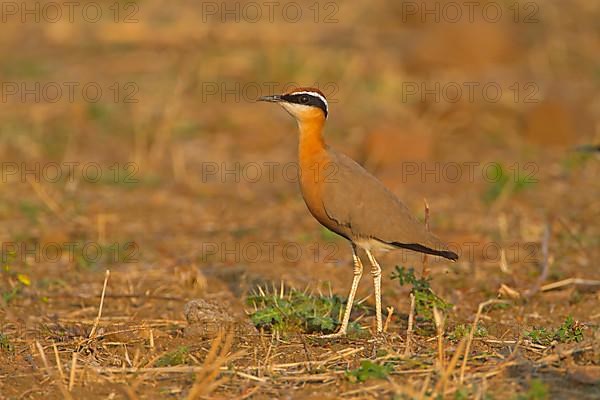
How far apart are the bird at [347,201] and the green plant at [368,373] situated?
2.81 ft

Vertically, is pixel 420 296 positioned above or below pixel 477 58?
below

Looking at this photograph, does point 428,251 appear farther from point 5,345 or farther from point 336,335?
point 5,345

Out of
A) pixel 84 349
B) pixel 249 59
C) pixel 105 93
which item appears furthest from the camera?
pixel 249 59

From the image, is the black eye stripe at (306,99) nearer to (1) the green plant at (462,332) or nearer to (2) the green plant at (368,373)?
(1) the green plant at (462,332)

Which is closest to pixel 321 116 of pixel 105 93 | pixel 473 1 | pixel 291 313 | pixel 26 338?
pixel 291 313

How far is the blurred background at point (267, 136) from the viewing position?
814 centimetres

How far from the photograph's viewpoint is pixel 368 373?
505 cm

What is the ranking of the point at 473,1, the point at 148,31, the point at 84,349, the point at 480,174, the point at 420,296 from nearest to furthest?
the point at 84,349 < the point at 420,296 < the point at 480,174 < the point at 148,31 < the point at 473,1

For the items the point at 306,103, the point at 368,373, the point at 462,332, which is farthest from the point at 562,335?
the point at 306,103

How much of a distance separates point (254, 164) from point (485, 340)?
19.0 feet

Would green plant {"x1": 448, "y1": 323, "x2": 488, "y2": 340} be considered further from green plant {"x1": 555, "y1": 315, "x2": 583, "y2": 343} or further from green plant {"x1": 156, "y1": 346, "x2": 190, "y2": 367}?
green plant {"x1": 156, "y1": 346, "x2": 190, "y2": 367}

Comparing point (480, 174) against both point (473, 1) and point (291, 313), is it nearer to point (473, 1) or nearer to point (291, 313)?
point (291, 313)

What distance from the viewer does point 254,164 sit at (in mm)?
11297

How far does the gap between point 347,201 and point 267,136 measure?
20.1 feet
